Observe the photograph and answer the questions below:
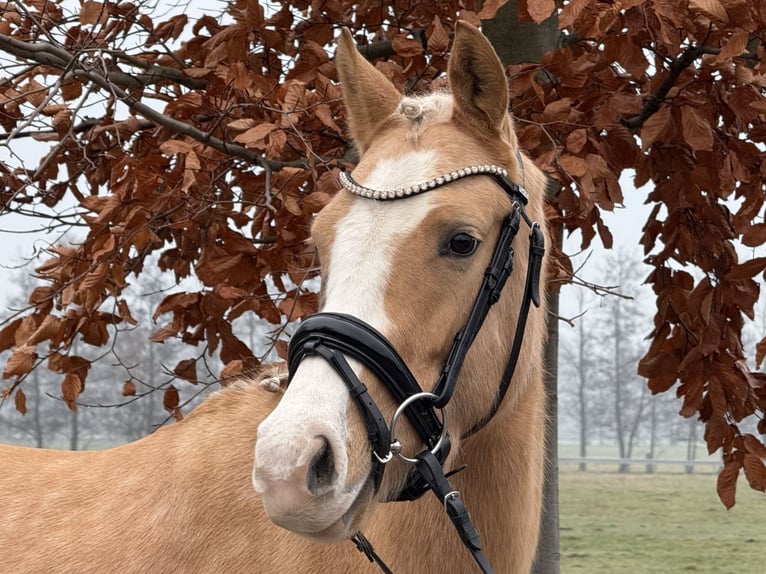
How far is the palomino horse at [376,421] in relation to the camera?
1.97 metres

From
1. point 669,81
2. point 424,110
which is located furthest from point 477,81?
point 669,81

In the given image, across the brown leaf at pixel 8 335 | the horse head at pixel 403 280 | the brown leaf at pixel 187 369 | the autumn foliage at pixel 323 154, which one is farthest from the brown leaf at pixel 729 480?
the brown leaf at pixel 8 335

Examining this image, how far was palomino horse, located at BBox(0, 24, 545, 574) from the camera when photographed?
6.46 feet

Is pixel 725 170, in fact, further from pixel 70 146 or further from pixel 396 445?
pixel 70 146

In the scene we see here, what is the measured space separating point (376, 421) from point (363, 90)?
4.07ft

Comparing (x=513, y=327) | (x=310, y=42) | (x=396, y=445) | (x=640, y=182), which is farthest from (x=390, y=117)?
(x=640, y=182)

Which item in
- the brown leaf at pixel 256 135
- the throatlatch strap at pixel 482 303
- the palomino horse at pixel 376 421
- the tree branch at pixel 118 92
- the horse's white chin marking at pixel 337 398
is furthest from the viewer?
the tree branch at pixel 118 92

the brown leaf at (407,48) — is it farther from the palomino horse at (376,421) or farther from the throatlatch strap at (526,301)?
the throatlatch strap at (526,301)

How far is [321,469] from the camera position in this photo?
A: 1.88 meters

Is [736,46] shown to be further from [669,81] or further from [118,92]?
[118,92]

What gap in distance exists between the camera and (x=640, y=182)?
463 cm

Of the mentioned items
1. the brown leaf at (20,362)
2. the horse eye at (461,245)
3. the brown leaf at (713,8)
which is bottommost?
the brown leaf at (20,362)

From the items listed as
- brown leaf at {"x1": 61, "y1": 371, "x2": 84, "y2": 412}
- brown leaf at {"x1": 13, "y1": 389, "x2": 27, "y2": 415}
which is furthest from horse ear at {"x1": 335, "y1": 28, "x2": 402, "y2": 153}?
brown leaf at {"x1": 13, "y1": 389, "x2": 27, "y2": 415}

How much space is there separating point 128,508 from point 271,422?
1257 millimetres
